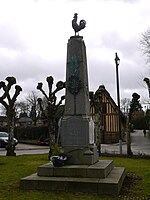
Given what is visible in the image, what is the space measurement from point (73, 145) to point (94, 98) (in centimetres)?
1087

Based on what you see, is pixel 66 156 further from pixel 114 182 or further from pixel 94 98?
pixel 94 98

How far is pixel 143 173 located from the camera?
10938 mm

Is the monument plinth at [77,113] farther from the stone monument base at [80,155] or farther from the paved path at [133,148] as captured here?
the paved path at [133,148]

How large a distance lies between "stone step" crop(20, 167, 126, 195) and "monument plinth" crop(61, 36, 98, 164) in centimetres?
123

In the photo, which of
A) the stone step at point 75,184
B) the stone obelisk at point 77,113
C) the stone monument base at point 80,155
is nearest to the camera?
the stone step at point 75,184

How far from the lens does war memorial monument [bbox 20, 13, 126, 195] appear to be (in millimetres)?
7777

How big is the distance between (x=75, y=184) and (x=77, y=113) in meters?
2.58

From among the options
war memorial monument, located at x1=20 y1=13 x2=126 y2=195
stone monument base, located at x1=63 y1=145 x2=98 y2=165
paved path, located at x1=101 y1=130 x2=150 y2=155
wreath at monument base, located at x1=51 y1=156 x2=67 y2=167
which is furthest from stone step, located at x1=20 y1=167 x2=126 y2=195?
paved path, located at x1=101 y1=130 x2=150 y2=155

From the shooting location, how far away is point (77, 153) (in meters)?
9.33

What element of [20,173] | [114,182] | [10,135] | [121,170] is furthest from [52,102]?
[114,182]

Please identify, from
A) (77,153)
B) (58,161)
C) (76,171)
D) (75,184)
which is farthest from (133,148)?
(75,184)

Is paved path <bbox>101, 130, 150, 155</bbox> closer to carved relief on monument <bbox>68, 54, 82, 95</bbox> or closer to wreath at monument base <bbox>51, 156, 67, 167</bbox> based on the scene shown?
carved relief on monument <bbox>68, 54, 82, 95</bbox>

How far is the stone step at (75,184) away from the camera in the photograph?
7539 mm

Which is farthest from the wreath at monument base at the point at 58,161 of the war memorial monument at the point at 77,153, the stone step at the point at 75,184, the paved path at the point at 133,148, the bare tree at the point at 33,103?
the bare tree at the point at 33,103
